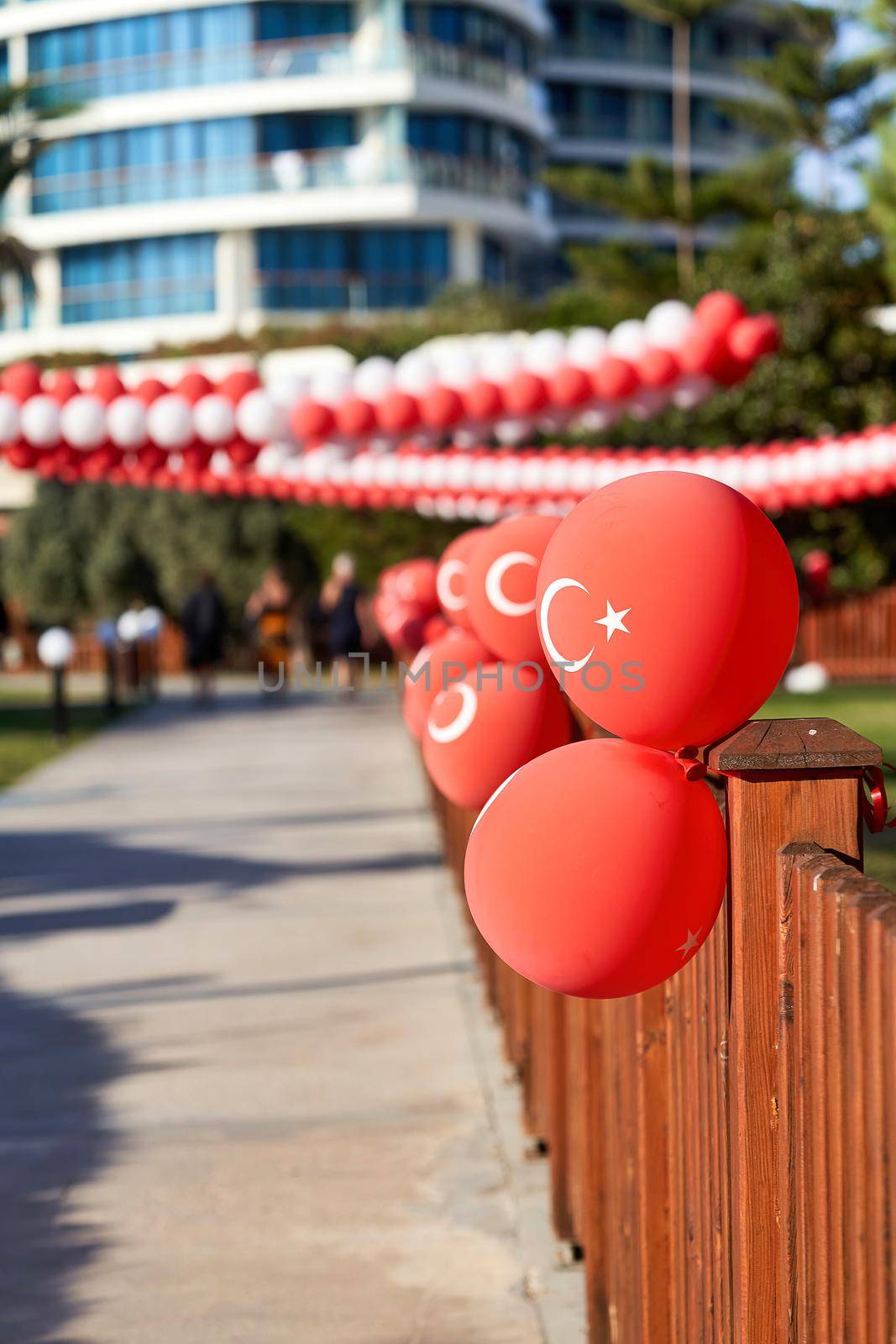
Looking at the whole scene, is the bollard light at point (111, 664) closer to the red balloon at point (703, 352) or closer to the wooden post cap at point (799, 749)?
the red balloon at point (703, 352)

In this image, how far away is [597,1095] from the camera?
3.82m

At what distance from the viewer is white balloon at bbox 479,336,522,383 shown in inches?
444

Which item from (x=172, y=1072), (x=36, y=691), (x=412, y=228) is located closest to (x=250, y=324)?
(x=412, y=228)

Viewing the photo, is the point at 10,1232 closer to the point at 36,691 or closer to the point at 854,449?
the point at 854,449

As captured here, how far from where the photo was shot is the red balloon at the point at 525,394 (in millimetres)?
11148

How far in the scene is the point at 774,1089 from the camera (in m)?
2.40

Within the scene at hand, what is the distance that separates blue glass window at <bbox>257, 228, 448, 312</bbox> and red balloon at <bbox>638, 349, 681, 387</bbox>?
153 ft

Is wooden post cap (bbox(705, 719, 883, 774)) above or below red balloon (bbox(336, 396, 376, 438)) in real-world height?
below

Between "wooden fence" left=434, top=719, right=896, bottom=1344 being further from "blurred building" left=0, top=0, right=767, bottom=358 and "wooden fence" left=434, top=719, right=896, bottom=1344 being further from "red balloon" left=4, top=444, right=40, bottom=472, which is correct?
"blurred building" left=0, top=0, right=767, bottom=358

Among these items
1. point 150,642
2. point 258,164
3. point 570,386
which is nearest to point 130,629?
point 150,642

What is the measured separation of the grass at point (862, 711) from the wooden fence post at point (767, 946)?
25.8 feet

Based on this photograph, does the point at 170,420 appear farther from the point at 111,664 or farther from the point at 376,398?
the point at 111,664

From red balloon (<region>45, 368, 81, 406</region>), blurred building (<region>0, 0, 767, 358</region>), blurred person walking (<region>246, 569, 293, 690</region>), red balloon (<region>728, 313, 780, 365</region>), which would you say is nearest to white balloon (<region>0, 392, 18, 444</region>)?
red balloon (<region>45, 368, 81, 406</region>)

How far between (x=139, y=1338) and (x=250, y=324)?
53.6 m
